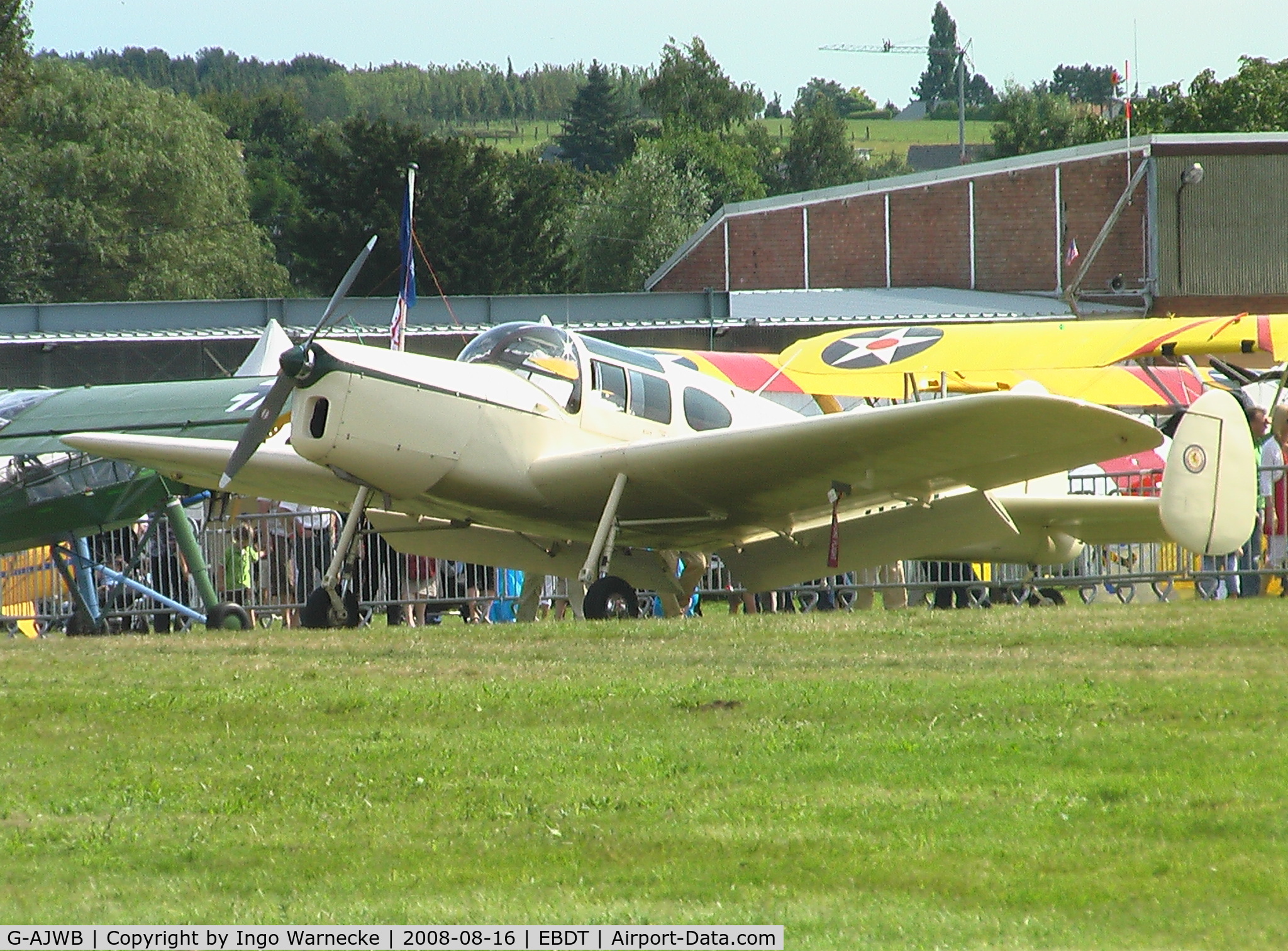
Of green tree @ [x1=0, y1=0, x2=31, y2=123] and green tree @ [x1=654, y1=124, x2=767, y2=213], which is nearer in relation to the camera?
green tree @ [x1=0, y1=0, x2=31, y2=123]

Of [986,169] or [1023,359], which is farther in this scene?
[986,169]

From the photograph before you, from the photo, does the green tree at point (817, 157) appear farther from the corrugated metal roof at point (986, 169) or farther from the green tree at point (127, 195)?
the corrugated metal roof at point (986, 169)

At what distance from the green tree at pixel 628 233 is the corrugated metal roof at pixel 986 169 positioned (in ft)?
93.4

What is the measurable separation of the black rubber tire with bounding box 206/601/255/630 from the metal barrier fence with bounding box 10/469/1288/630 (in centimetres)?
108

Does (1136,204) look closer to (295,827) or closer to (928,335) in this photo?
(928,335)

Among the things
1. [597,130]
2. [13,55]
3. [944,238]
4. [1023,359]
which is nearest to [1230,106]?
[944,238]

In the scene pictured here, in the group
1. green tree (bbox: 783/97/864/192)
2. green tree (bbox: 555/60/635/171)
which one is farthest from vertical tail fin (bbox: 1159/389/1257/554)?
green tree (bbox: 555/60/635/171)

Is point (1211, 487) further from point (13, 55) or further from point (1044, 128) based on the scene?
point (1044, 128)

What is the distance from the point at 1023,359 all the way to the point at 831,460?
1010 centimetres

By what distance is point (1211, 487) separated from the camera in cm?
1245

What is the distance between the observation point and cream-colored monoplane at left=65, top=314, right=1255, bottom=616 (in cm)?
1253

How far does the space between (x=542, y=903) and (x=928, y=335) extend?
63.8 feet

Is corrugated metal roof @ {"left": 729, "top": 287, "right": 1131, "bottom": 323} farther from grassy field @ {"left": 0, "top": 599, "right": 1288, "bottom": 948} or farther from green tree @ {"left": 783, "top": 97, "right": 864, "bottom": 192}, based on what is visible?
green tree @ {"left": 783, "top": 97, "right": 864, "bottom": 192}

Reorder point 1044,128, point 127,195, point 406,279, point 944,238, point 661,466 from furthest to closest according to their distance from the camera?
point 1044,128, point 127,195, point 944,238, point 406,279, point 661,466
